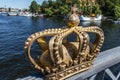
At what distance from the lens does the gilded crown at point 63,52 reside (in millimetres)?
2207

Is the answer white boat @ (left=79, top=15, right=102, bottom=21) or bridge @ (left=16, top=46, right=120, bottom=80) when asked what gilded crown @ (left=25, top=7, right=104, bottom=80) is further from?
white boat @ (left=79, top=15, right=102, bottom=21)

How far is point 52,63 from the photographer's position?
2264 millimetres

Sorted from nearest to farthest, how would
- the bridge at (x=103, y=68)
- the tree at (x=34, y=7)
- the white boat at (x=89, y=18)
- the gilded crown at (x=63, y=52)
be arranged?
1. the gilded crown at (x=63, y=52)
2. the bridge at (x=103, y=68)
3. the white boat at (x=89, y=18)
4. the tree at (x=34, y=7)

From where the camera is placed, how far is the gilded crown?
221cm

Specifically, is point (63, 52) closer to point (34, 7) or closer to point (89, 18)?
point (89, 18)

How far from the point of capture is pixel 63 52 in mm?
2287

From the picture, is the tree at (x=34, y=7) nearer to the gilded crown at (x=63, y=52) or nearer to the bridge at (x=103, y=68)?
the bridge at (x=103, y=68)

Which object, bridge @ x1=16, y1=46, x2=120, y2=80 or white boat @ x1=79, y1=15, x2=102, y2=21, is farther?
white boat @ x1=79, y1=15, x2=102, y2=21

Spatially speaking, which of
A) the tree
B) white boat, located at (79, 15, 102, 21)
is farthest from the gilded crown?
the tree

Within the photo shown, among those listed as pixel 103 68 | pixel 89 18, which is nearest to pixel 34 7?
pixel 89 18

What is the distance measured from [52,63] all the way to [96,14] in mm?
75504

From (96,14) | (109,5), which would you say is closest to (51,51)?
(96,14)

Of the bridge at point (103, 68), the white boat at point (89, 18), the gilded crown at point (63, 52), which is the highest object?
the gilded crown at point (63, 52)

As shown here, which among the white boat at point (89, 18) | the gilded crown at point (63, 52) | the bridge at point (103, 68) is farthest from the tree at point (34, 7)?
the gilded crown at point (63, 52)
